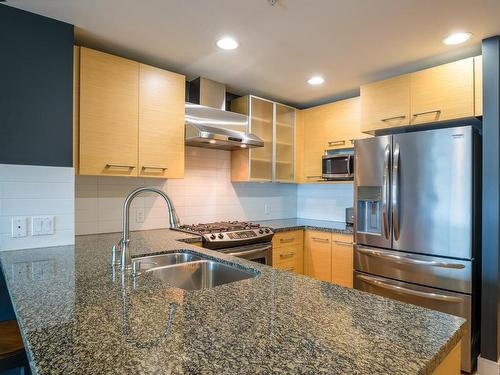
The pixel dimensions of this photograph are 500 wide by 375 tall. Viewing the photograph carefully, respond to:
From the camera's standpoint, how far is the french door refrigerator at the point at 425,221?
209 cm

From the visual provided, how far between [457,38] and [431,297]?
1.83 metres

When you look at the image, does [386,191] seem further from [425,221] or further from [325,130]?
[325,130]

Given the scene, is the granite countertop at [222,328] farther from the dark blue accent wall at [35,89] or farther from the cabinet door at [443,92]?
the cabinet door at [443,92]

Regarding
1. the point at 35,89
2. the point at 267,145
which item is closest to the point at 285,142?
the point at 267,145

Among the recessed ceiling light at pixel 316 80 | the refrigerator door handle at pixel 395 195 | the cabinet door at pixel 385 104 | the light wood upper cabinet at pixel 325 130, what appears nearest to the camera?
the refrigerator door handle at pixel 395 195

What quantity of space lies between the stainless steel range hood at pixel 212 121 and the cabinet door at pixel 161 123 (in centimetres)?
13

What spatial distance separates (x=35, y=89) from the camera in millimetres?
1869

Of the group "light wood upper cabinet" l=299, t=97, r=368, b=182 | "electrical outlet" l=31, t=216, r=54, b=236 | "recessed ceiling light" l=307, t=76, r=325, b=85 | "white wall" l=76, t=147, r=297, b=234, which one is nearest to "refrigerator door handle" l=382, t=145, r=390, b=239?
"light wood upper cabinet" l=299, t=97, r=368, b=182

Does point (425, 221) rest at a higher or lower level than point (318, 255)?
higher

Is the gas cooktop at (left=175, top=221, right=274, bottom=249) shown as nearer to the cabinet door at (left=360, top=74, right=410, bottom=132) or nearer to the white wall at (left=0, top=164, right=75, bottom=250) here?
the white wall at (left=0, top=164, right=75, bottom=250)

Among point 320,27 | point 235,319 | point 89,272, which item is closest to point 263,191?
point 320,27

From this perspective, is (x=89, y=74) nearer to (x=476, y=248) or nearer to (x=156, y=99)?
(x=156, y=99)

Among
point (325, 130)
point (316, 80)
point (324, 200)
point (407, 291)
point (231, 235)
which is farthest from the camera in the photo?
point (324, 200)

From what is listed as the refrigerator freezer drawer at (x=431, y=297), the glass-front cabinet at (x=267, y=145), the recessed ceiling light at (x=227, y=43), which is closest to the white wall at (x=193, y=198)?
the glass-front cabinet at (x=267, y=145)
